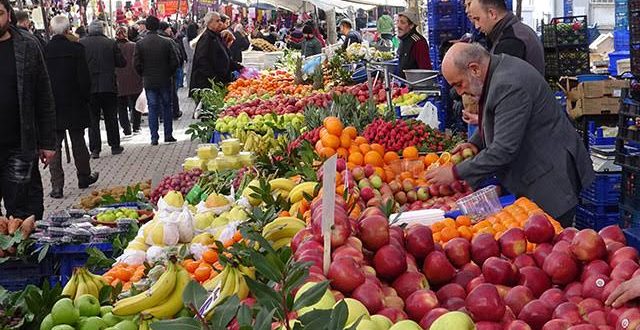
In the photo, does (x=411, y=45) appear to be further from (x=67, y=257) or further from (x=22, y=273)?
(x=22, y=273)

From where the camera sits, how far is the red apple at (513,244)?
345 cm

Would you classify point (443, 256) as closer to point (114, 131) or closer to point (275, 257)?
point (275, 257)

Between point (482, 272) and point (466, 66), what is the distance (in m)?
1.74

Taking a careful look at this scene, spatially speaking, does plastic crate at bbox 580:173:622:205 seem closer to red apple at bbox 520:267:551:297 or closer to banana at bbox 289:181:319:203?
banana at bbox 289:181:319:203

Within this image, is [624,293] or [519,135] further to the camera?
[519,135]

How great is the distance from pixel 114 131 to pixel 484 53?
10.4m

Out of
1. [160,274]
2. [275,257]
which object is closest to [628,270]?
[275,257]

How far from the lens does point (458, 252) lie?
336 cm

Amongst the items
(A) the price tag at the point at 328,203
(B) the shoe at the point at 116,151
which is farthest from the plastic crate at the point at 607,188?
(B) the shoe at the point at 116,151

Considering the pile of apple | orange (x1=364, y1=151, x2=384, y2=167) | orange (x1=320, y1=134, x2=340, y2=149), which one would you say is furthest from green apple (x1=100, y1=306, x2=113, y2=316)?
orange (x1=320, y1=134, x2=340, y2=149)

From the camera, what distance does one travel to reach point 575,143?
16.4 ft

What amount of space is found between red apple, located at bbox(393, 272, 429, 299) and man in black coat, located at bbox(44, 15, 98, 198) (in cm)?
842

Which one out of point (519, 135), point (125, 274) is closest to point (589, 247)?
point (519, 135)

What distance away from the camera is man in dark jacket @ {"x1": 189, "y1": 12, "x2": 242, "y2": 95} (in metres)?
14.0
